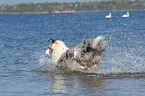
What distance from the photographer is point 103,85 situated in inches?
379

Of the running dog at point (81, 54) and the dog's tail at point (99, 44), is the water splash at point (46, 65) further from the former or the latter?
the dog's tail at point (99, 44)

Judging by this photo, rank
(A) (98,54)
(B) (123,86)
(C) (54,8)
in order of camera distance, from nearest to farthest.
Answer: (B) (123,86)
(A) (98,54)
(C) (54,8)

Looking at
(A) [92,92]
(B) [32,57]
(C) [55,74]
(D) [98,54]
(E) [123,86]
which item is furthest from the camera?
(B) [32,57]

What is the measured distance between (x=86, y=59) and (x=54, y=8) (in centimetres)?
19123

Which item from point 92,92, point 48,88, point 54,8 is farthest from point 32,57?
point 54,8

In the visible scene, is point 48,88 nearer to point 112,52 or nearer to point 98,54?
point 98,54

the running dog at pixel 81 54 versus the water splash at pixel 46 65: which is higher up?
the running dog at pixel 81 54

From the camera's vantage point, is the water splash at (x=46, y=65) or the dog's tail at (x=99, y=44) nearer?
the dog's tail at (x=99, y=44)

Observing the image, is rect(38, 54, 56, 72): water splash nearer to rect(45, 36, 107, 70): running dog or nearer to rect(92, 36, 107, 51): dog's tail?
rect(45, 36, 107, 70): running dog

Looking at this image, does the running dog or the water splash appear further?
the water splash

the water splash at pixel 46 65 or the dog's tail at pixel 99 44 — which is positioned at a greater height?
the dog's tail at pixel 99 44

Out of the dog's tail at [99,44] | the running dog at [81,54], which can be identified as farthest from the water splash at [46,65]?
the dog's tail at [99,44]

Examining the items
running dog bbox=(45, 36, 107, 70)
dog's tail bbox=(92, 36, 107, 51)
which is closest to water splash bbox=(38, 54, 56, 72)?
running dog bbox=(45, 36, 107, 70)

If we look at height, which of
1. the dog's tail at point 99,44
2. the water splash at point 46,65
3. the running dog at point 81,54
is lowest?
the water splash at point 46,65
